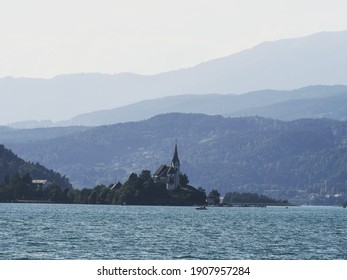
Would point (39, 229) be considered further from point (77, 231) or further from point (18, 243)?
point (18, 243)

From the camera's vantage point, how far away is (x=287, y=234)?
497ft

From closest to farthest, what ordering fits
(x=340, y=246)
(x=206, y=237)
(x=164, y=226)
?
(x=340, y=246)
(x=206, y=237)
(x=164, y=226)

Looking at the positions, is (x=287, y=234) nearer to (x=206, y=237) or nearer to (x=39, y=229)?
(x=206, y=237)

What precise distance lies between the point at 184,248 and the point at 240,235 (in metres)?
30.1

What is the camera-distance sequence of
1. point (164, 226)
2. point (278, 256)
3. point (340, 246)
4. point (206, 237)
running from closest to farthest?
point (278, 256), point (340, 246), point (206, 237), point (164, 226)

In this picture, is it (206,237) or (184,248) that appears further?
(206,237)

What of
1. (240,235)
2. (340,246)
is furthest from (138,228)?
(340,246)

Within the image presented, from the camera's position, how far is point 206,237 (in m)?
137
